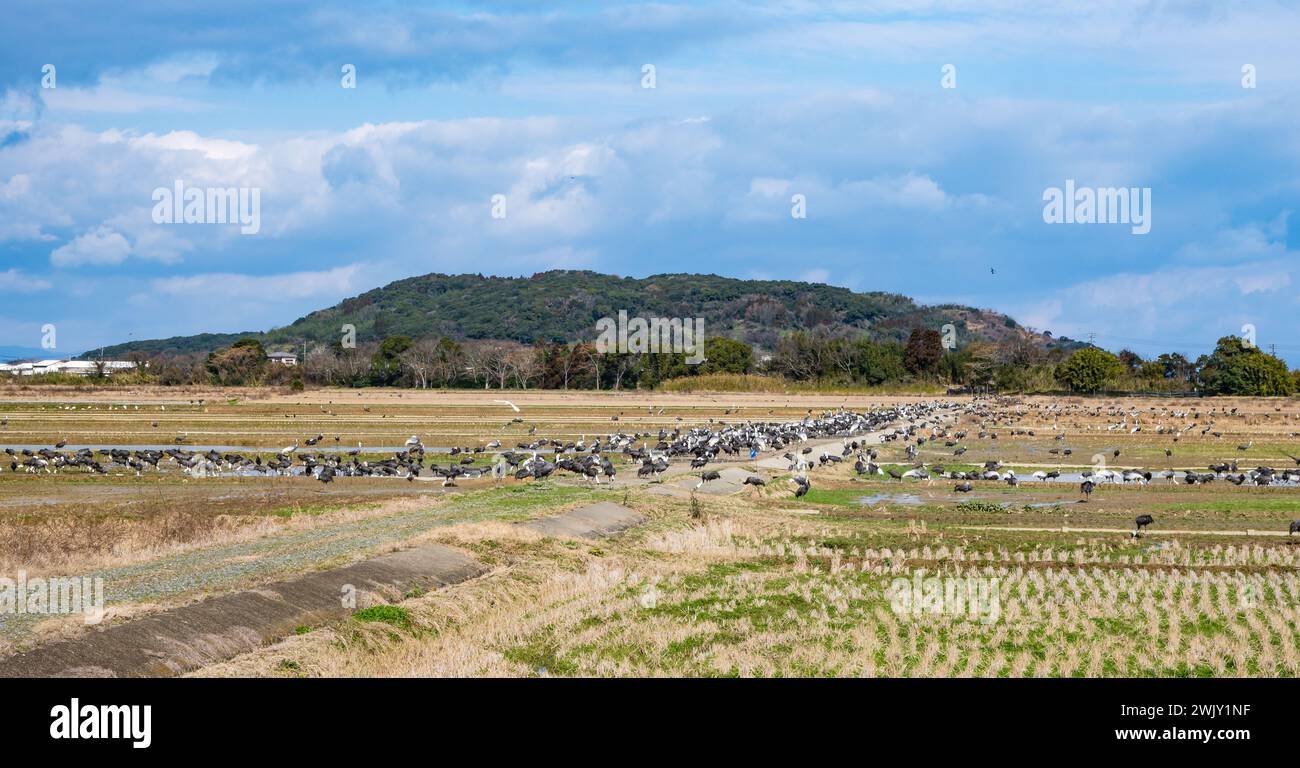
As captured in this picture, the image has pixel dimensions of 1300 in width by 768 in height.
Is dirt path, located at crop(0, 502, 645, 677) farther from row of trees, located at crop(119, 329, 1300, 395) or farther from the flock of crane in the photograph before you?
row of trees, located at crop(119, 329, 1300, 395)

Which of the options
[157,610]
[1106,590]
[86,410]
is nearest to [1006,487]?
[1106,590]

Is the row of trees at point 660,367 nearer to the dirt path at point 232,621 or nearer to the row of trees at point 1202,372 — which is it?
the row of trees at point 1202,372

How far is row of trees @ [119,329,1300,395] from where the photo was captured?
127 metres

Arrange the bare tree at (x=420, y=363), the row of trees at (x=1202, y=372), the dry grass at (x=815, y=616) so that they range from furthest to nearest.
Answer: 1. the bare tree at (x=420, y=363)
2. the row of trees at (x=1202, y=372)
3. the dry grass at (x=815, y=616)

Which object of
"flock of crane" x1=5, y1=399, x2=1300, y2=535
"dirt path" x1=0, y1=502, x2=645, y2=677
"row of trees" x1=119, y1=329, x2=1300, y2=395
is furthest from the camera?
"row of trees" x1=119, y1=329, x2=1300, y2=395

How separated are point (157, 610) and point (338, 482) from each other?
2694 cm

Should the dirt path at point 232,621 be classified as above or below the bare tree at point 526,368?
below

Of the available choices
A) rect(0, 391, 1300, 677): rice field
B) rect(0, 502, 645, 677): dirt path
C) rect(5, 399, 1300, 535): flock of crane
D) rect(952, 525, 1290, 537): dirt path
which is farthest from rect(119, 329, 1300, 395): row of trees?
rect(0, 502, 645, 677): dirt path

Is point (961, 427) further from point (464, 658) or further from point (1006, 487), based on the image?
point (464, 658)

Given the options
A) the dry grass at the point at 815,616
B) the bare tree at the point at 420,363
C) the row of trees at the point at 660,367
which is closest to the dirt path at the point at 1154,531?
the dry grass at the point at 815,616

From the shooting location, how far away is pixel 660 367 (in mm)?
133250

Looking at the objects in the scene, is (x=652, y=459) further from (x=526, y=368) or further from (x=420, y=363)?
(x=420, y=363)

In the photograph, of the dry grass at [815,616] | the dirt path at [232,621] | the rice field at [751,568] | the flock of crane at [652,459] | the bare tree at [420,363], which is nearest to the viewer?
the dirt path at [232,621]

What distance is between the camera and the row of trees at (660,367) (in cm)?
12706
